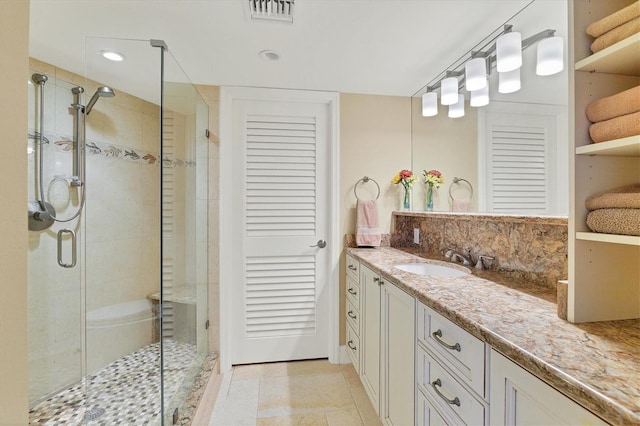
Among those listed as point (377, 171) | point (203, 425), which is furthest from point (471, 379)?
point (377, 171)

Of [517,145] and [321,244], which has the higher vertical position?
[517,145]

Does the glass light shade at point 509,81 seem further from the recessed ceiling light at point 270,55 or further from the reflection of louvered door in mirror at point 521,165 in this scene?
the recessed ceiling light at point 270,55

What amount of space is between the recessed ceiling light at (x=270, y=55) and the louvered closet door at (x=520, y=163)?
1.34m

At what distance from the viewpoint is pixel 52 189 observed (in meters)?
1.87

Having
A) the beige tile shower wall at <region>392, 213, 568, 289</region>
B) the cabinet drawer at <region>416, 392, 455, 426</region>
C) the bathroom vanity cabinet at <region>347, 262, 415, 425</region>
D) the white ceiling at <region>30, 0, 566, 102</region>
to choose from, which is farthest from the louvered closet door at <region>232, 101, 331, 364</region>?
the cabinet drawer at <region>416, 392, 455, 426</region>

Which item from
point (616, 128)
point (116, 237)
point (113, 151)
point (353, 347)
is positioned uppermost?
point (113, 151)

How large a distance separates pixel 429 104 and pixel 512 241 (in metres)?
1.29

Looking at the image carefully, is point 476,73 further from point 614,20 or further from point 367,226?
point 367,226

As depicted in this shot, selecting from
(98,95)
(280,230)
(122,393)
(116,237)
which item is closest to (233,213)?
(280,230)

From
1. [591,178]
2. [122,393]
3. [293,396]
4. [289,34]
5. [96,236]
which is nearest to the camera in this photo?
[591,178]

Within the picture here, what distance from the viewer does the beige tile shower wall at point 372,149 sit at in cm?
236

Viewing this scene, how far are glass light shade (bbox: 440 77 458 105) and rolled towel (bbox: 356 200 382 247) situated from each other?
920mm

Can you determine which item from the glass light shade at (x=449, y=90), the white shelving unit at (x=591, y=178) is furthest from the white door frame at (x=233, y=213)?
the white shelving unit at (x=591, y=178)

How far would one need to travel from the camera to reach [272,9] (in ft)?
4.48
